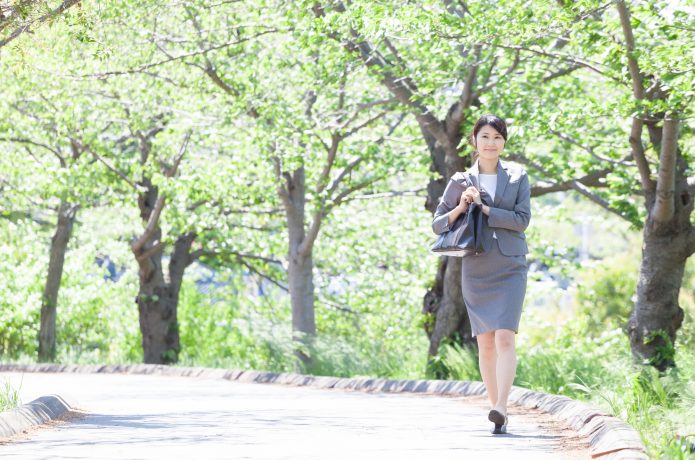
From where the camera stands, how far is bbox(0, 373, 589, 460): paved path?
6910mm

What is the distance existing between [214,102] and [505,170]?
11331 millimetres

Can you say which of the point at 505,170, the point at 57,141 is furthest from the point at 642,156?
the point at 57,141

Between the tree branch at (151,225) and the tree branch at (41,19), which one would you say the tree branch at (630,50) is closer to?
the tree branch at (41,19)

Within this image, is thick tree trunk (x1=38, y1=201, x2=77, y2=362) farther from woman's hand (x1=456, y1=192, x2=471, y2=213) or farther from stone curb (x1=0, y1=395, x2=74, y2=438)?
woman's hand (x1=456, y1=192, x2=471, y2=213)

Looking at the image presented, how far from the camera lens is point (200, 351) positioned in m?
27.8

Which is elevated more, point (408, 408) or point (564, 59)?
point (564, 59)

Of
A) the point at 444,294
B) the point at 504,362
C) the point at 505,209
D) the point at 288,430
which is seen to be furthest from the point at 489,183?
the point at 444,294

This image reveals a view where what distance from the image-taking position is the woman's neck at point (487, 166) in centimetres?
834

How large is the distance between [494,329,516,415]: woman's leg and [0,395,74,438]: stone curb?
311cm

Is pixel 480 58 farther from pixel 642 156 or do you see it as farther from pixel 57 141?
pixel 57 141

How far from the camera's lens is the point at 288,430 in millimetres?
8297

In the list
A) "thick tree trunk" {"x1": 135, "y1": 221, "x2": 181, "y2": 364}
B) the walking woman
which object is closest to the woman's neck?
the walking woman

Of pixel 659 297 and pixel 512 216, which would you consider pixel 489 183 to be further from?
pixel 659 297

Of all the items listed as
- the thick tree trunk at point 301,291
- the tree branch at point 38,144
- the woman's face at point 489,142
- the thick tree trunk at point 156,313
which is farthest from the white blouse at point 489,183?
the thick tree trunk at point 156,313
